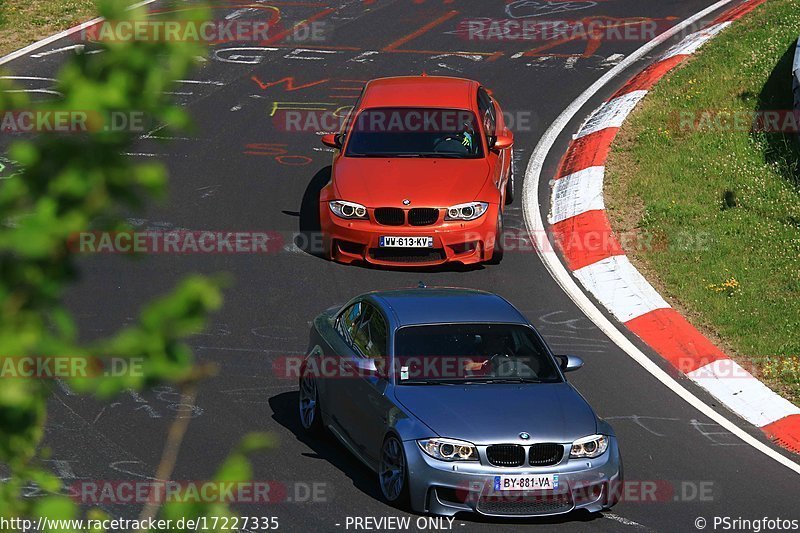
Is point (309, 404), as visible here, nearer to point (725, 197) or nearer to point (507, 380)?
point (507, 380)

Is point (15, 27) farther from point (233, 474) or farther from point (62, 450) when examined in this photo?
point (233, 474)

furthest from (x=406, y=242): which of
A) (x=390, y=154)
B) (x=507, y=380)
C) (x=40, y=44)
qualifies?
(x=40, y=44)

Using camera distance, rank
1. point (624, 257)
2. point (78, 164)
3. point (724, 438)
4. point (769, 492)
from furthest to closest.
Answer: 1. point (624, 257)
2. point (724, 438)
3. point (769, 492)
4. point (78, 164)

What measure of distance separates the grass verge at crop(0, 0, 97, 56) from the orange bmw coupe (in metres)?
8.62

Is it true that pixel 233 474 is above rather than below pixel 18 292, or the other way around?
below

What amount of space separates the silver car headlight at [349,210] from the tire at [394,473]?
18.0 ft

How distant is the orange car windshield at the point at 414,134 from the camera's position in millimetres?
14750

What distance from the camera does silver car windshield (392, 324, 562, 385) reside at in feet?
29.8

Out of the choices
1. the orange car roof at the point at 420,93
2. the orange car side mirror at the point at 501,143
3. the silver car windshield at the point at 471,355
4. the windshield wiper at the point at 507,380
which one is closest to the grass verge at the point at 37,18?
the orange car roof at the point at 420,93

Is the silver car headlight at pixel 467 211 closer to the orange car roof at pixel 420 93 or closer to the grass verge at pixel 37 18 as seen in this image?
the orange car roof at pixel 420 93

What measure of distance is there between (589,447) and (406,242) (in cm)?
563

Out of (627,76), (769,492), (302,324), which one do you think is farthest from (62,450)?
(627,76)

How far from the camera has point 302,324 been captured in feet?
40.0

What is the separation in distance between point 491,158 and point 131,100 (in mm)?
12650
